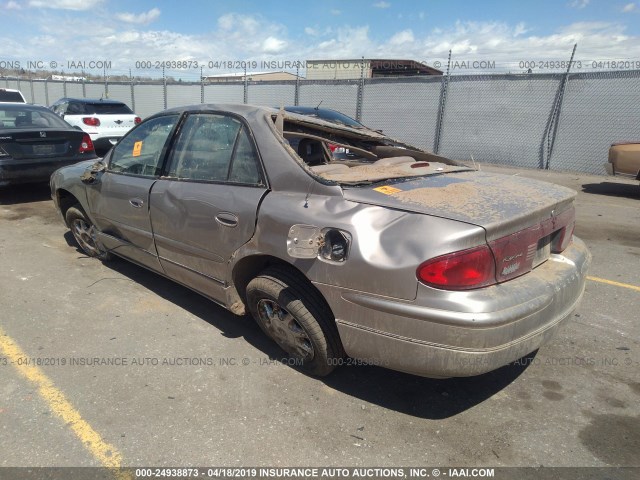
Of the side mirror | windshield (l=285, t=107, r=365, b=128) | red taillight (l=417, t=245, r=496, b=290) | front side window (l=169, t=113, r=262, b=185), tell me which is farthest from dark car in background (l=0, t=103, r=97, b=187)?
red taillight (l=417, t=245, r=496, b=290)

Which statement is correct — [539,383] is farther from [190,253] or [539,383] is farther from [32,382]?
[32,382]

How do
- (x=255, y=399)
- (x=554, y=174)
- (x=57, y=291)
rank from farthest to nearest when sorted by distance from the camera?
(x=554, y=174), (x=57, y=291), (x=255, y=399)

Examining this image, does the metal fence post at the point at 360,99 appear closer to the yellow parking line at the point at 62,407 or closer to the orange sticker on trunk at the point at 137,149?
the orange sticker on trunk at the point at 137,149

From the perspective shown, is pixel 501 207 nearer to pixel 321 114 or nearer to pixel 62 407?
pixel 62 407

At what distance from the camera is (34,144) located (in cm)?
710

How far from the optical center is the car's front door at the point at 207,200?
296 centimetres

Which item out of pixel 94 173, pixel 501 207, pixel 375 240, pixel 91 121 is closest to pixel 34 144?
pixel 94 173

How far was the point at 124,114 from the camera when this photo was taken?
1206cm

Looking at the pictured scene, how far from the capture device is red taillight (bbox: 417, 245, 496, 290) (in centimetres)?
218

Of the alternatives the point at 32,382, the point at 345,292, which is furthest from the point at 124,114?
the point at 345,292

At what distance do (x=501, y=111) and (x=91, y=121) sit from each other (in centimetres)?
1068

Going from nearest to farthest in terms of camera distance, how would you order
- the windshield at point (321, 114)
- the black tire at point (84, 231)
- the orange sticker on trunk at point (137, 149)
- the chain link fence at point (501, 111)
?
the orange sticker on trunk at point (137, 149)
the black tire at point (84, 231)
the windshield at point (321, 114)
the chain link fence at point (501, 111)

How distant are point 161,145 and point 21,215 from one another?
4.35 m

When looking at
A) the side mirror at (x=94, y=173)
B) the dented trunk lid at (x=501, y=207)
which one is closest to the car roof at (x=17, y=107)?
the side mirror at (x=94, y=173)
